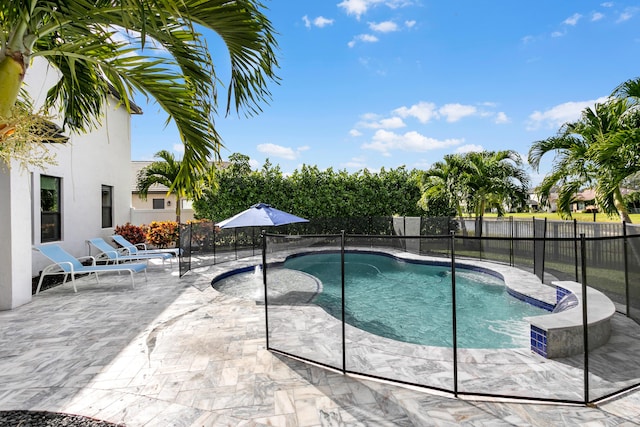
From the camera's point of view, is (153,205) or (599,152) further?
(153,205)

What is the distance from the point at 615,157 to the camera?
714 centimetres

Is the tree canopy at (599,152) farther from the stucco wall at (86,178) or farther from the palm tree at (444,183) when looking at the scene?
the stucco wall at (86,178)

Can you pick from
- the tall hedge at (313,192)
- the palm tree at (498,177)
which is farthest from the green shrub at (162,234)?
the palm tree at (498,177)

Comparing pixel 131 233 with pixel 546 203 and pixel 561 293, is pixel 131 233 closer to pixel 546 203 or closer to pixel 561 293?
pixel 561 293

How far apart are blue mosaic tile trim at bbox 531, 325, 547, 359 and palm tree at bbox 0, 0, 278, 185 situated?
167 inches

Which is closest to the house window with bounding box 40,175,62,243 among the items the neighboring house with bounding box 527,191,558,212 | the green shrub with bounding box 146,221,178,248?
the green shrub with bounding box 146,221,178,248

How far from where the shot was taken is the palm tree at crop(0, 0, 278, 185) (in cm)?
222

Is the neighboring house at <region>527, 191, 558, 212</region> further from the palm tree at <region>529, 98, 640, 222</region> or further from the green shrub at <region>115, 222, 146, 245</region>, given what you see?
the green shrub at <region>115, 222, 146, 245</region>

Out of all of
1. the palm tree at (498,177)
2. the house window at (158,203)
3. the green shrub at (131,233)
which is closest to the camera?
the green shrub at (131,233)

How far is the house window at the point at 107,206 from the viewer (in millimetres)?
12016

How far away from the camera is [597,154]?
7.27 m

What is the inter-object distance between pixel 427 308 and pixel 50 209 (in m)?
10.1

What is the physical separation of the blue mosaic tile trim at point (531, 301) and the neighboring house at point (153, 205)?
9517 mm

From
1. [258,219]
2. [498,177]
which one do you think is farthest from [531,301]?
[498,177]
